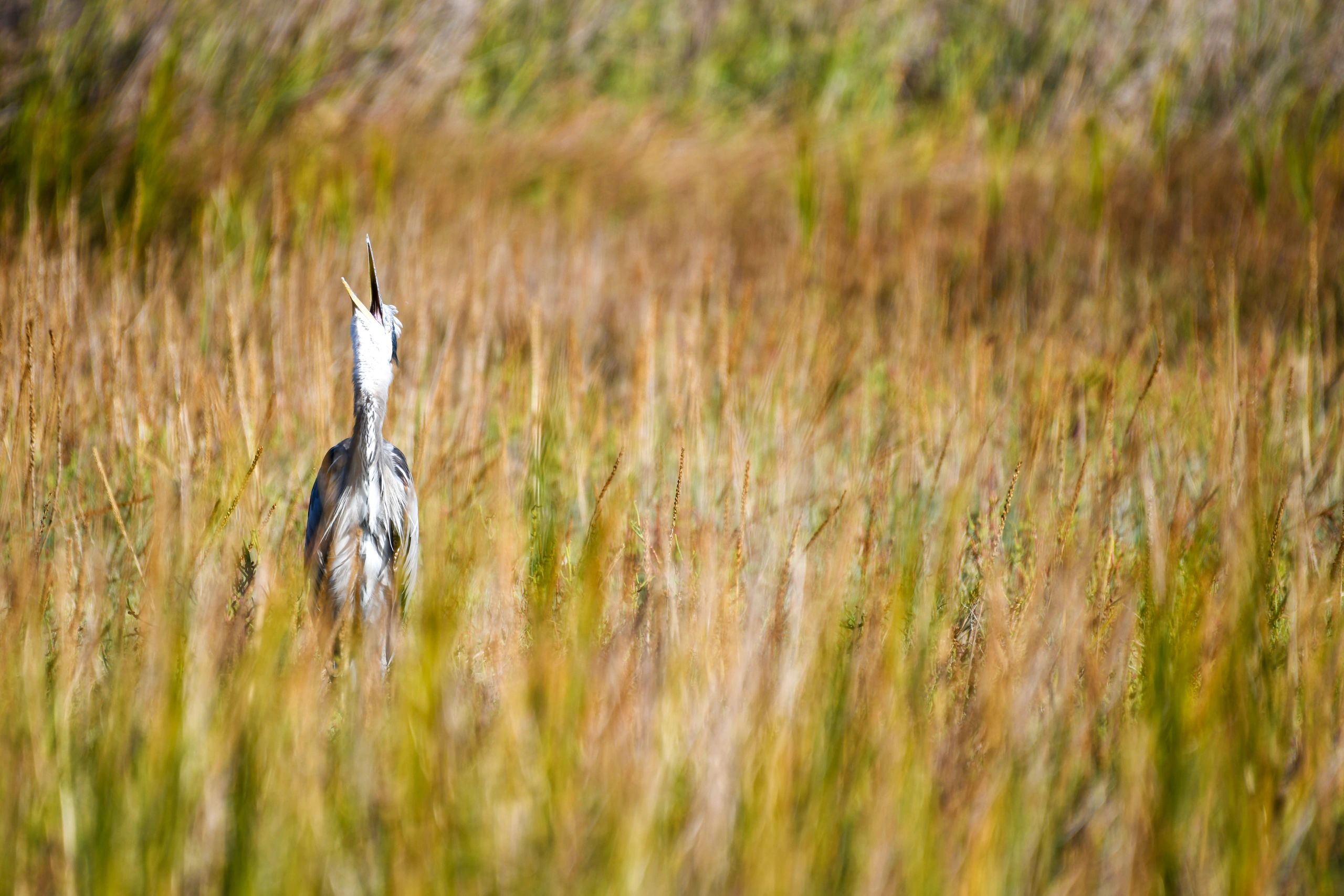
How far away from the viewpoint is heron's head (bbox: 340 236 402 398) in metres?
1.84

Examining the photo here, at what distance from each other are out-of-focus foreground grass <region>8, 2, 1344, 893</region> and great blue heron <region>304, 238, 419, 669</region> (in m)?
0.08

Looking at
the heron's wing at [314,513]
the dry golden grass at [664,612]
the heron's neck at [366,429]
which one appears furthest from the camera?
the heron's wing at [314,513]

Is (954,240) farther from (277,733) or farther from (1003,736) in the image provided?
(277,733)

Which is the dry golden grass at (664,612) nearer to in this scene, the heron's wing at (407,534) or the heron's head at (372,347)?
the heron's wing at (407,534)

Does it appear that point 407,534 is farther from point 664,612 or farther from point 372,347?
point 664,612

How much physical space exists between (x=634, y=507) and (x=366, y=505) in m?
0.54

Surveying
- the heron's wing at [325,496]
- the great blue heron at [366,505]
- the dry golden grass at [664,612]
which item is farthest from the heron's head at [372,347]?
the dry golden grass at [664,612]

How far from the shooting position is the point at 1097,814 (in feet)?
4.27

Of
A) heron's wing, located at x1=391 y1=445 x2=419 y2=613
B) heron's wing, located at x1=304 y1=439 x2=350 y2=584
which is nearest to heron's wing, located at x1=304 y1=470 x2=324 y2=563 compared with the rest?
heron's wing, located at x1=304 y1=439 x2=350 y2=584

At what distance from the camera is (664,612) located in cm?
165

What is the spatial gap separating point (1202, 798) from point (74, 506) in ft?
6.27

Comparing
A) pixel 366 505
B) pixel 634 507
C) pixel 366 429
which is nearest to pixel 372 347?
pixel 366 429

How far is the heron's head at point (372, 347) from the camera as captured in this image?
Result: 1844mm

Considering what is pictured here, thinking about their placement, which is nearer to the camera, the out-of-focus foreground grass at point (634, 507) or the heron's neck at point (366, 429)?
the out-of-focus foreground grass at point (634, 507)
